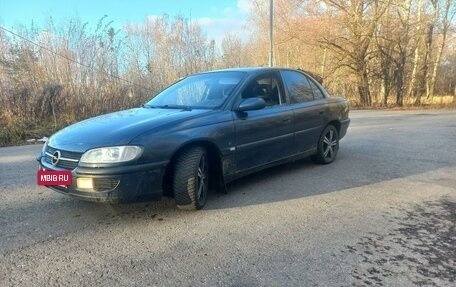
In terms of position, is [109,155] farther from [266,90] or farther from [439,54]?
[439,54]

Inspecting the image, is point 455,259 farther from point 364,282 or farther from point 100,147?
point 100,147

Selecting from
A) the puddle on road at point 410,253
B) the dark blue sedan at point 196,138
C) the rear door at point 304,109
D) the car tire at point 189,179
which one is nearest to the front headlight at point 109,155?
the dark blue sedan at point 196,138

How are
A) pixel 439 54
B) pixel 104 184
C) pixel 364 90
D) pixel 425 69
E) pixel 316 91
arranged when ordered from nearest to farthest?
1. pixel 104 184
2. pixel 316 91
3. pixel 364 90
4. pixel 425 69
5. pixel 439 54

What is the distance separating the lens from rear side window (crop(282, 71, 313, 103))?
5.46 metres

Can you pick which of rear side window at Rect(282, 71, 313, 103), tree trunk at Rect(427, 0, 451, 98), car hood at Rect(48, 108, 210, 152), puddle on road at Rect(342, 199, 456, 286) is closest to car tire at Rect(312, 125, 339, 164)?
rear side window at Rect(282, 71, 313, 103)

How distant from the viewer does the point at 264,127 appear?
15.7 ft

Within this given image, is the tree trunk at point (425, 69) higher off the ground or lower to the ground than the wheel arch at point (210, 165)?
higher

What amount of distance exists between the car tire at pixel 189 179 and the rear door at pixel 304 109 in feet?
6.05

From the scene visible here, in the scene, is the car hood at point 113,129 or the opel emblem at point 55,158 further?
the opel emblem at point 55,158

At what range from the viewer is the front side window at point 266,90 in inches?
189

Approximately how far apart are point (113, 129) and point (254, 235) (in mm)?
1758

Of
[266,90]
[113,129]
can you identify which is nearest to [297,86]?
[266,90]

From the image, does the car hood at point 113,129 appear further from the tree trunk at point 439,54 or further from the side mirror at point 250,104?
the tree trunk at point 439,54

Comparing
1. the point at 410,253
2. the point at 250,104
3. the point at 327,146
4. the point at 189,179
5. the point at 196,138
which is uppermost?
the point at 250,104
